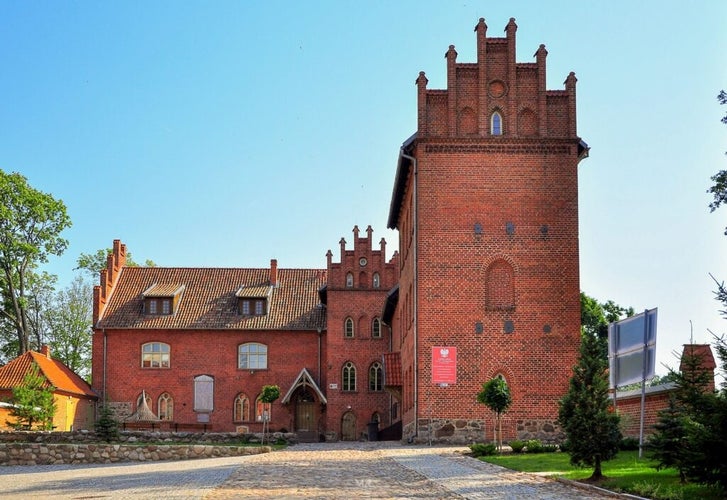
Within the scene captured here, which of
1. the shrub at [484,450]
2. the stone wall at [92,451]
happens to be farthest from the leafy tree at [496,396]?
the stone wall at [92,451]

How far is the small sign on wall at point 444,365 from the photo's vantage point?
103 feet

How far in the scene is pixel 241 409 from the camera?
53.0 m

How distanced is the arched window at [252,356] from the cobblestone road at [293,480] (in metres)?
28.1

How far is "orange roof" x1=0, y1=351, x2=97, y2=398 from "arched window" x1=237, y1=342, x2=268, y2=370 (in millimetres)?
8151

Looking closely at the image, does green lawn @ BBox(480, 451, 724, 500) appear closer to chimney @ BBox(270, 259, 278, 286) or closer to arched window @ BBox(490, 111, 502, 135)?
arched window @ BBox(490, 111, 502, 135)

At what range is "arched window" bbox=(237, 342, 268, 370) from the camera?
2106 inches

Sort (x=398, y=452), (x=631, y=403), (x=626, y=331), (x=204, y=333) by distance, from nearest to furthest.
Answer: (x=626, y=331) < (x=631, y=403) < (x=398, y=452) < (x=204, y=333)

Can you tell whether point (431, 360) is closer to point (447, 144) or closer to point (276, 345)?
point (447, 144)

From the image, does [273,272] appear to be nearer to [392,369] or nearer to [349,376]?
[349,376]

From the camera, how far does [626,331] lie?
19.7 metres

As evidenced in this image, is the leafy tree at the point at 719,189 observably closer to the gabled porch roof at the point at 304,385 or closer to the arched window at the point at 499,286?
the arched window at the point at 499,286

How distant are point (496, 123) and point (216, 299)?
27190 millimetres

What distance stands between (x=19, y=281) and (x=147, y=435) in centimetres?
2527

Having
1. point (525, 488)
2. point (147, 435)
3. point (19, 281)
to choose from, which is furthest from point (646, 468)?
point (19, 281)
